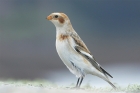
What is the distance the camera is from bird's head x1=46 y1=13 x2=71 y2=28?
26.2 feet

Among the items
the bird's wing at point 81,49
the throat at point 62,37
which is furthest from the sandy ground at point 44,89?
the throat at point 62,37

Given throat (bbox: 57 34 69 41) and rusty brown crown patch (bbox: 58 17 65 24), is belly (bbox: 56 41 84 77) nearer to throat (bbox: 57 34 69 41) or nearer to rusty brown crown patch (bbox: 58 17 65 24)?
throat (bbox: 57 34 69 41)

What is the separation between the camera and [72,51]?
798 cm

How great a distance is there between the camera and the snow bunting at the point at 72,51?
796 cm

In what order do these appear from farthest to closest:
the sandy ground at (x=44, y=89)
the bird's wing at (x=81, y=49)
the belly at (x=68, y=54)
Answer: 1. the bird's wing at (x=81, y=49)
2. the belly at (x=68, y=54)
3. the sandy ground at (x=44, y=89)

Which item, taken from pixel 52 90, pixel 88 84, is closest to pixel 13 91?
pixel 52 90

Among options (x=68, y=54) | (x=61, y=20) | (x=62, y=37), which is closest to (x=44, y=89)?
(x=68, y=54)

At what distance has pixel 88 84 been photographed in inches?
339

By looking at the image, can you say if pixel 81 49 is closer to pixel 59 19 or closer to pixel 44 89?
pixel 59 19

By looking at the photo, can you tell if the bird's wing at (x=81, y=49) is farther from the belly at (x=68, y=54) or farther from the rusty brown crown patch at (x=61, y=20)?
the rusty brown crown patch at (x=61, y=20)

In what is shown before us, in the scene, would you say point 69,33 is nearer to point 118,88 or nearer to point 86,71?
point 86,71

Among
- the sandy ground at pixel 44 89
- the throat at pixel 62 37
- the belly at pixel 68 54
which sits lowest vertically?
the sandy ground at pixel 44 89

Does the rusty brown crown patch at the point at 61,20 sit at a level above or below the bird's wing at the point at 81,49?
above

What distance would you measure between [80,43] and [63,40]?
1.06 feet
